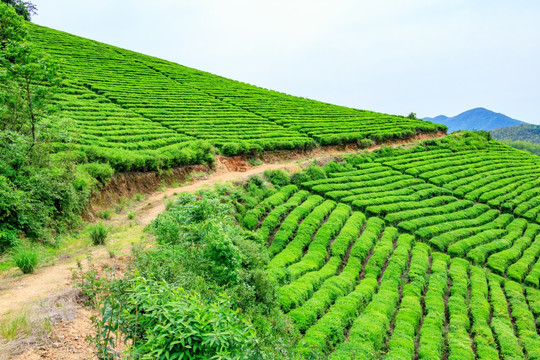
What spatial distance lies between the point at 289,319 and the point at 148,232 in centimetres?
749

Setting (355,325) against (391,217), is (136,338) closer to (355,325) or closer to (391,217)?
(355,325)

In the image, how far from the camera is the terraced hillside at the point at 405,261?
47.2 feet

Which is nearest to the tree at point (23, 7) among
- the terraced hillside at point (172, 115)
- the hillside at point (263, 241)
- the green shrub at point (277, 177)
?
the terraced hillside at point (172, 115)

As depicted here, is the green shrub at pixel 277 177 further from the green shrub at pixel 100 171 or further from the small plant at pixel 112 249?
the small plant at pixel 112 249

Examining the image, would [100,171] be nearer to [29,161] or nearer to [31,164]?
[31,164]

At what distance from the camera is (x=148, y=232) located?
16125 mm

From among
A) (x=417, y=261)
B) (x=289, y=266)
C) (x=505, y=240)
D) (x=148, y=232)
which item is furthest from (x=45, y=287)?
(x=505, y=240)

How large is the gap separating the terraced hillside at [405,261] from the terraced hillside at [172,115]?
7.47 m

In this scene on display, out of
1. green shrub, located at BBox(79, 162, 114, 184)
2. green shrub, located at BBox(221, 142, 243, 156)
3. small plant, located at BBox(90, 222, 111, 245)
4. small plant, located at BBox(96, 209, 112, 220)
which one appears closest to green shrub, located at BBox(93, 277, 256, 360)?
small plant, located at BBox(90, 222, 111, 245)

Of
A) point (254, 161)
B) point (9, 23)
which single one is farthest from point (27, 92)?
point (254, 161)

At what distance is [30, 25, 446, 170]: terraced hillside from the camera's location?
Result: 85.4ft

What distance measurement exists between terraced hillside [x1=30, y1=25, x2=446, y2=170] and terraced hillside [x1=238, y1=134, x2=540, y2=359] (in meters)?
7.47

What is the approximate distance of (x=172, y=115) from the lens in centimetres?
3688

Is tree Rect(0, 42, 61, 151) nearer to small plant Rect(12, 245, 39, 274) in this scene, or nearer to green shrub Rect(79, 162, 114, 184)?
green shrub Rect(79, 162, 114, 184)
